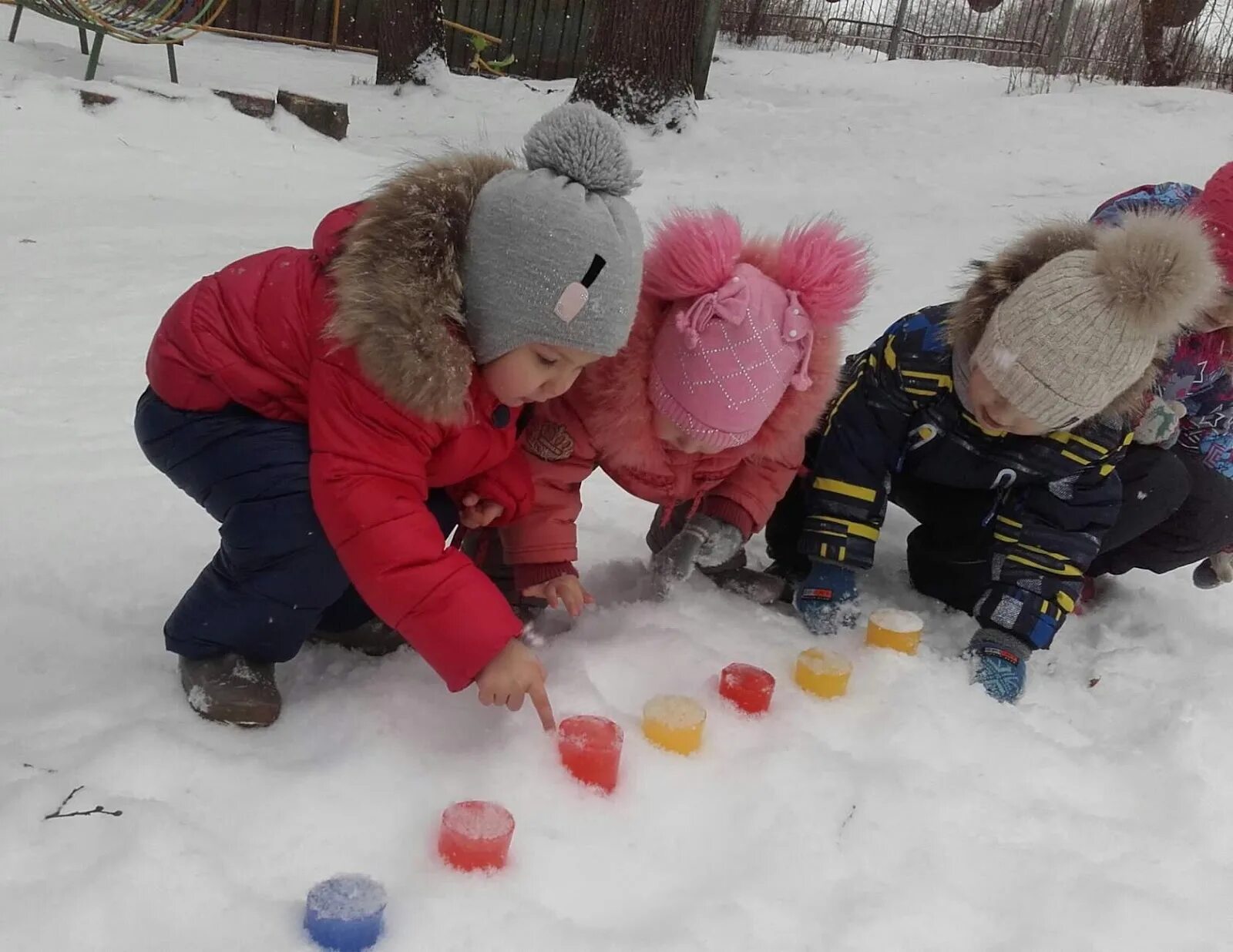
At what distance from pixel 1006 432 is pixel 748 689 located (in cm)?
84

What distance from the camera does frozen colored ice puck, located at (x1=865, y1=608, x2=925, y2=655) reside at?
6.83 ft

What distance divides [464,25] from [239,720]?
35.6 feet

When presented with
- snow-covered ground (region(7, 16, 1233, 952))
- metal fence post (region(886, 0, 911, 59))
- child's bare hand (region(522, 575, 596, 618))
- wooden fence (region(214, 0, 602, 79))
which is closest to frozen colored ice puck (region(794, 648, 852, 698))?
snow-covered ground (region(7, 16, 1233, 952))

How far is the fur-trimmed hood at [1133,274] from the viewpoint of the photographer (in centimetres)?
183

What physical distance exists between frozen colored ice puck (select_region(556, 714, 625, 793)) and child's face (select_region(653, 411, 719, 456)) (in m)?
0.61

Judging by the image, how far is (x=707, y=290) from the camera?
1880mm

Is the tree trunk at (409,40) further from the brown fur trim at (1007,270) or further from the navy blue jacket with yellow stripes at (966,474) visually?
the brown fur trim at (1007,270)

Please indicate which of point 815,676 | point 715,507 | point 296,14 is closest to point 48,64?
point 296,14

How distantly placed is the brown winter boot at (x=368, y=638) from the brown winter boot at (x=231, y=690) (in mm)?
252

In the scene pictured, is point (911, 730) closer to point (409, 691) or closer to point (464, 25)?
point (409, 691)

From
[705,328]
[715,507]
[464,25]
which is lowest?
[715,507]

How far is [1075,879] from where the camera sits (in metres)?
1.53

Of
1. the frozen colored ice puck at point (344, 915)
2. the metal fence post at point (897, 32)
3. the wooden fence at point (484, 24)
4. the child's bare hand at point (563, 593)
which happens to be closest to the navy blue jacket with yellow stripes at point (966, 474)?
the child's bare hand at point (563, 593)

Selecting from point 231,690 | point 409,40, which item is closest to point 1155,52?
point 409,40
